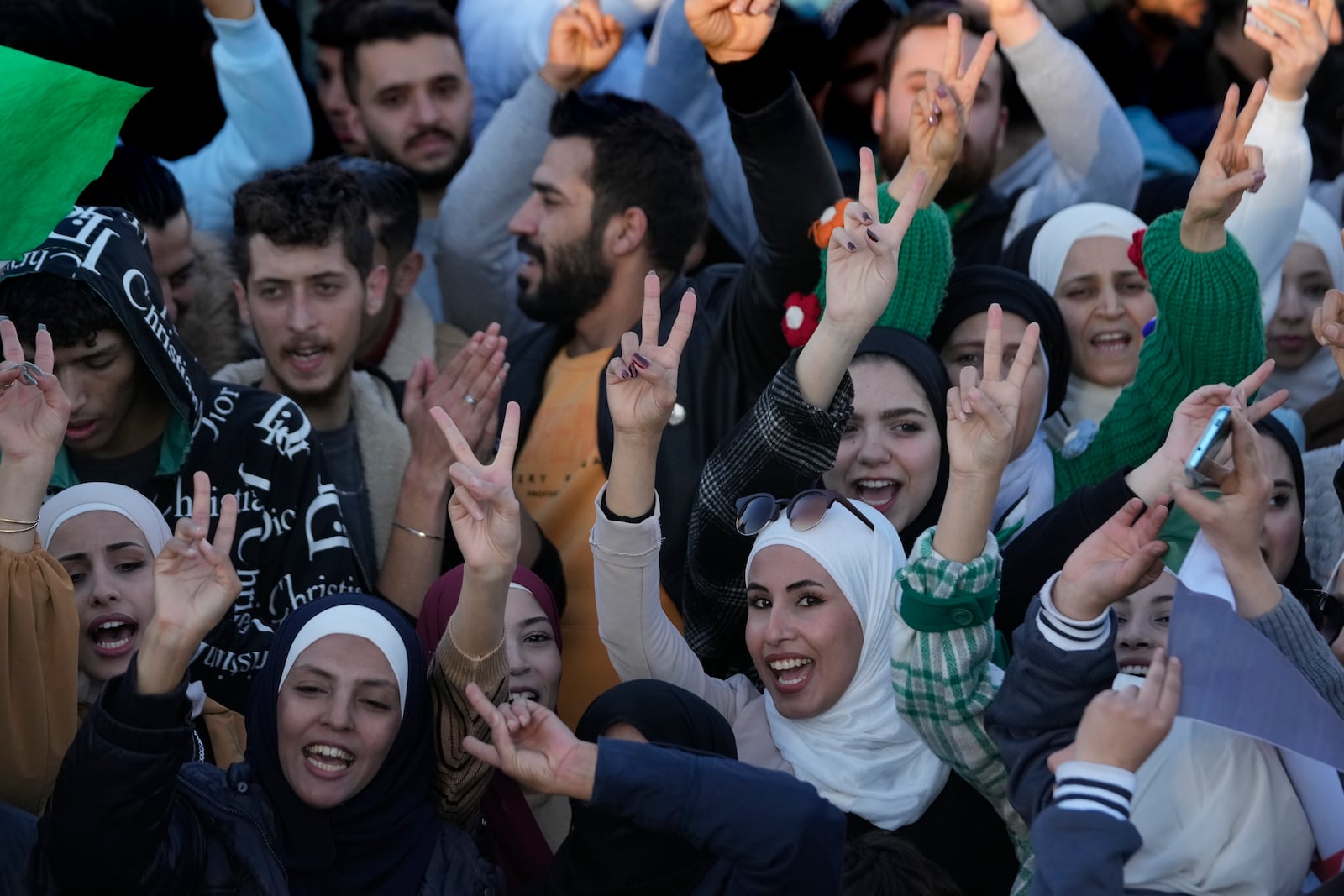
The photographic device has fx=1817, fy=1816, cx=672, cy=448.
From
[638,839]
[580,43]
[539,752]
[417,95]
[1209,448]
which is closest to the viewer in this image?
[1209,448]

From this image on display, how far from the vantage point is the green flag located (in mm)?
3174

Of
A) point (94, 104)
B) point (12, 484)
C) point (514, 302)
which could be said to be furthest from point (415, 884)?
point (514, 302)

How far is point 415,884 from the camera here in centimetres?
312

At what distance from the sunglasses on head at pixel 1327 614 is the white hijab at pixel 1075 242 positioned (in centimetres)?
120

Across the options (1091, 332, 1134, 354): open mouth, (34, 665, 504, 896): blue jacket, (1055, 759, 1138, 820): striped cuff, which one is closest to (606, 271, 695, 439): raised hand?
(34, 665, 504, 896): blue jacket

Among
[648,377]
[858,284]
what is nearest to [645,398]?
[648,377]

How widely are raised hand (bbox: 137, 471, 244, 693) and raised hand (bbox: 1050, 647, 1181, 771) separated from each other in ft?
4.46

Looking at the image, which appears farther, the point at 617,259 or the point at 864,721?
the point at 617,259

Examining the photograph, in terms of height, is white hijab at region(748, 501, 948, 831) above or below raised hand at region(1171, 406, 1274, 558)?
below

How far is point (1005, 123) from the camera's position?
16.5 feet

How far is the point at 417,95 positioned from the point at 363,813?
2.74 meters

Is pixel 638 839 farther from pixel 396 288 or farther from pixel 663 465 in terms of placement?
pixel 396 288

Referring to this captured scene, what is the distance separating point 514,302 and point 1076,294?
155 centimetres

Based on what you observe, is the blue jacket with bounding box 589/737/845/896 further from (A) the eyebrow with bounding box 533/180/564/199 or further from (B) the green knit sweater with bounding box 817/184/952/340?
(A) the eyebrow with bounding box 533/180/564/199
